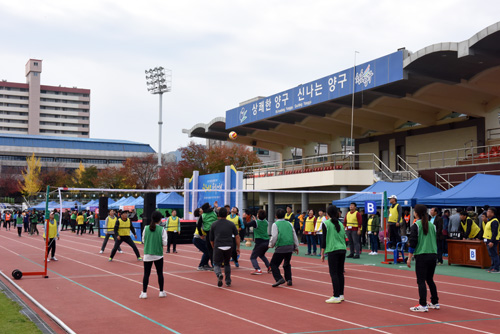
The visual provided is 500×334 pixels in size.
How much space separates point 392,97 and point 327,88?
4020 millimetres

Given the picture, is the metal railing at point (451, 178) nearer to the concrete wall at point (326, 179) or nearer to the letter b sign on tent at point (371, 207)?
the concrete wall at point (326, 179)

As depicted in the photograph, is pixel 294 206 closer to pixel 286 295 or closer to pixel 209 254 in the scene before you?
pixel 209 254

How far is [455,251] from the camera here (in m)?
19.3

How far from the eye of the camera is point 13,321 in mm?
9258

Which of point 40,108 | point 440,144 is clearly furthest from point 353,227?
point 40,108

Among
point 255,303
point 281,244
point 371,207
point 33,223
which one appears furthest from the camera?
point 33,223

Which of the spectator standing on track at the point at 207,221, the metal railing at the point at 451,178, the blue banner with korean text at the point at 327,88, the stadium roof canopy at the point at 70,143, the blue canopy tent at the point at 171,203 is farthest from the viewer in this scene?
the stadium roof canopy at the point at 70,143

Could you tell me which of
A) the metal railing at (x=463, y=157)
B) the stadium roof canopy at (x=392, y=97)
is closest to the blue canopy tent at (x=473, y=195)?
the metal railing at (x=463, y=157)

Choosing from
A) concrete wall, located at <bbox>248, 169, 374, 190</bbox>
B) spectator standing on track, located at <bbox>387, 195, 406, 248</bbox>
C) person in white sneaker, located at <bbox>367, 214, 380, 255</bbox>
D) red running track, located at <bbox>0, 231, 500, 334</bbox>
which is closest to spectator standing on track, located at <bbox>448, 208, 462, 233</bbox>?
spectator standing on track, located at <bbox>387, 195, 406, 248</bbox>

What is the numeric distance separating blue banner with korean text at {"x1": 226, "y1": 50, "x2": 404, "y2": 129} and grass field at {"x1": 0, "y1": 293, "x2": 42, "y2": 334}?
22.9 metres

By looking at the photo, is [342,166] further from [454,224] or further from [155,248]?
[155,248]

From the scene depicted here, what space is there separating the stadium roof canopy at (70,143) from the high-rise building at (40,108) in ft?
82.7

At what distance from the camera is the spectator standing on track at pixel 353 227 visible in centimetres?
2098

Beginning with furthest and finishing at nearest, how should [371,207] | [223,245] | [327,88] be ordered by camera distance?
[327,88], [371,207], [223,245]
